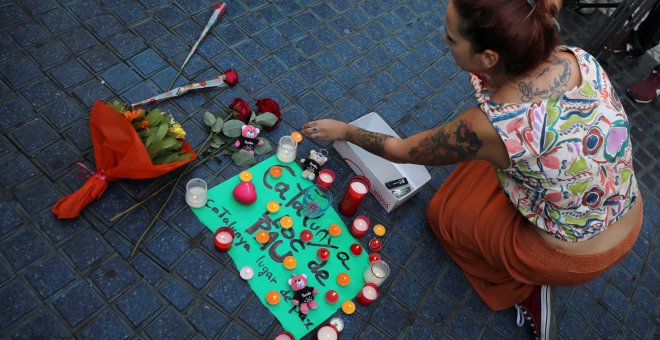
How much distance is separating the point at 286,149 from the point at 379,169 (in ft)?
1.97

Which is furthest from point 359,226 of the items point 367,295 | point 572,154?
point 572,154

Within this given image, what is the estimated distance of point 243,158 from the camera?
278 cm

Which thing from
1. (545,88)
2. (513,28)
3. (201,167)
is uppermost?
(513,28)

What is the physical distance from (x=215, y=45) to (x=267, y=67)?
38 cm

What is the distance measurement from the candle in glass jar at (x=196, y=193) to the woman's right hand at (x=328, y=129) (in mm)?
653

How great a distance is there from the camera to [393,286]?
2656 millimetres

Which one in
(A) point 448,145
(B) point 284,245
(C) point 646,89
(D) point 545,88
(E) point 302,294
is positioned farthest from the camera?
(C) point 646,89

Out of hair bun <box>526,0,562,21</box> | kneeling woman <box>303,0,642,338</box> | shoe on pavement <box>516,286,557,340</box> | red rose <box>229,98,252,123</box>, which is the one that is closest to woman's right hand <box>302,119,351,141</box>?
kneeling woman <box>303,0,642,338</box>

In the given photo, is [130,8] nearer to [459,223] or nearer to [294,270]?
[294,270]

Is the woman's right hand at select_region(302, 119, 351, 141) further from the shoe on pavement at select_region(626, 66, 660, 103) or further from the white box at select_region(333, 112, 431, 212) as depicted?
the shoe on pavement at select_region(626, 66, 660, 103)

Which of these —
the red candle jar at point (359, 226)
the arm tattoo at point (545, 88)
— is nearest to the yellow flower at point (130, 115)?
the red candle jar at point (359, 226)

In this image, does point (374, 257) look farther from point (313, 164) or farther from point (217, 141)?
point (217, 141)

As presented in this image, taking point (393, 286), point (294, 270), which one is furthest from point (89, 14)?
point (393, 286)

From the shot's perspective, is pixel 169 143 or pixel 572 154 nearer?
pixel 572 154
